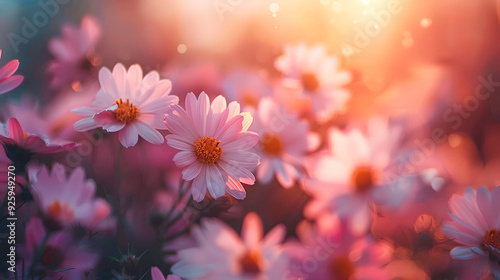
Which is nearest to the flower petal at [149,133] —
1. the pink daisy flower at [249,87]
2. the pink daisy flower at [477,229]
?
the pink daisy flower at [249,87]

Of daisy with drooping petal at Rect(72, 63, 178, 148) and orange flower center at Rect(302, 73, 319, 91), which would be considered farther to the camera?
orange flower center at Rect(302, 73, 319, 91)

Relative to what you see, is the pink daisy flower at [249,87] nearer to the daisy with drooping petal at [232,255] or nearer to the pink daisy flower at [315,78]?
the pink daisy flower at [315,78]

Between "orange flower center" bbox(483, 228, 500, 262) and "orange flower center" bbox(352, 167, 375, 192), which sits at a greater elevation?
"orange flower center" bbox(352, 167, 375, 192)

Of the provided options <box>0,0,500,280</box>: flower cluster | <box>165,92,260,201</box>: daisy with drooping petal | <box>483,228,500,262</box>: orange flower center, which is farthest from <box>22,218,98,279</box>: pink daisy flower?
<box>483,228,500,262</box>: orange flower center

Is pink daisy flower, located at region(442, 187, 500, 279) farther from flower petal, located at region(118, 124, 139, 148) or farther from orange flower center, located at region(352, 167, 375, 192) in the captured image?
flower petal, located at region(118, 124, 139, 148)

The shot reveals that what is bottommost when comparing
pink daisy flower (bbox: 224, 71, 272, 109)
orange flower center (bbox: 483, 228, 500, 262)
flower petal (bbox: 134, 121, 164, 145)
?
orange flower center (bbox: 483, 228, 500, 262)

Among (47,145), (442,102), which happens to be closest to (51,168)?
(47,145)

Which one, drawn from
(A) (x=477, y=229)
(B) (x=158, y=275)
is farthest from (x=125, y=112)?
(A) (x=477, y=229)
